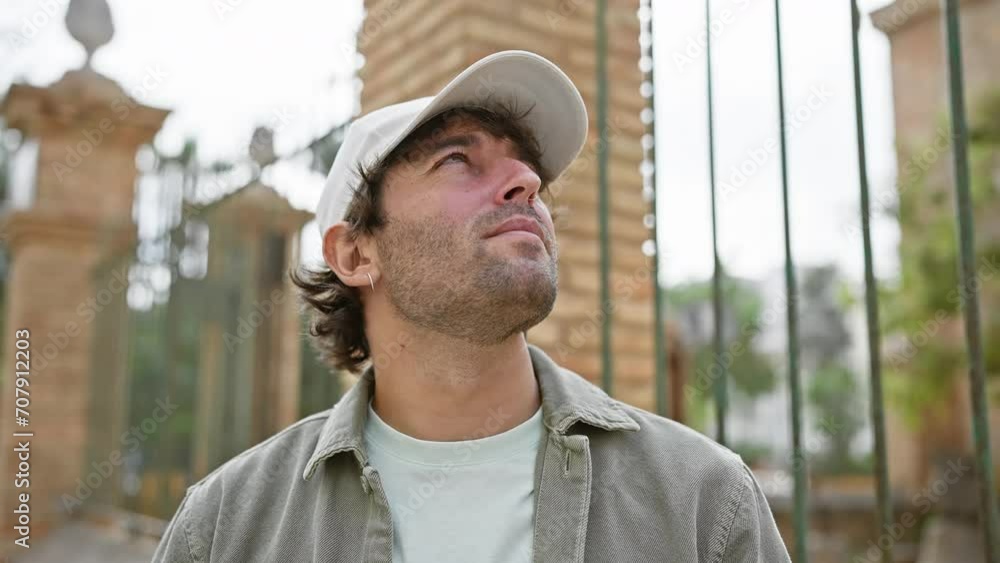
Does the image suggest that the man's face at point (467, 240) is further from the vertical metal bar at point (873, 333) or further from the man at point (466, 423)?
the vertical metal bar at point (873, 333)

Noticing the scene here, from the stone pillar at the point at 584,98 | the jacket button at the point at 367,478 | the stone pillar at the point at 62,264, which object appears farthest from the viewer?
the stone pillar at the point at 62,264

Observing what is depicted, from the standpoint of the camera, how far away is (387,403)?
207 centimetres

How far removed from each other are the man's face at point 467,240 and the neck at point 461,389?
0.06 metres

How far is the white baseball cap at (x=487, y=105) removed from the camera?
2.05m

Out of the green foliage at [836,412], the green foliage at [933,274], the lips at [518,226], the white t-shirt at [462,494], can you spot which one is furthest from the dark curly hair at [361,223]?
Result: the green foliage at [836,412]

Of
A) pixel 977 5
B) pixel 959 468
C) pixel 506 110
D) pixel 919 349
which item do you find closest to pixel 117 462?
pixel 506 110

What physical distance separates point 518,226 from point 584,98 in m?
1.37

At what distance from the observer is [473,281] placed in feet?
6.12

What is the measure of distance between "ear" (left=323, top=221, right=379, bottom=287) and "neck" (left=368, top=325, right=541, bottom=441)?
264 mm

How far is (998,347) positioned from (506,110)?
38.8 feet

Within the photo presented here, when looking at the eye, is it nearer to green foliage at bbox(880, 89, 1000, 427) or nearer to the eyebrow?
the eyebrow

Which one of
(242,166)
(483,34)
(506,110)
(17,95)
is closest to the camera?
(506,110)

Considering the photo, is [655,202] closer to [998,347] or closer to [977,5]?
[998,347]

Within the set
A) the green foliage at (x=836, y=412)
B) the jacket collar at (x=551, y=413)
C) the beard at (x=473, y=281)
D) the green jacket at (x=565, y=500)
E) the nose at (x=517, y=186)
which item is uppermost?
the nose at (x=517, y=186)
